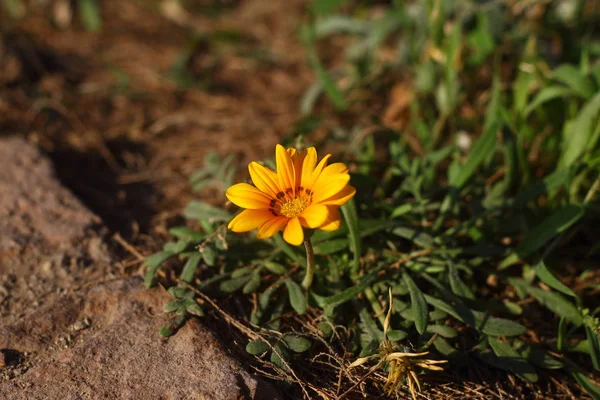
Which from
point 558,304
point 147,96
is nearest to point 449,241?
point 558,304

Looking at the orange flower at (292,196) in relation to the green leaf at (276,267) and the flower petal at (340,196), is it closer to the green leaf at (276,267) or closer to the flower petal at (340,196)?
the flower petal at (340,196)

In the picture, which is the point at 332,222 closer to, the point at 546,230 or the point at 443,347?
the point at 443,347

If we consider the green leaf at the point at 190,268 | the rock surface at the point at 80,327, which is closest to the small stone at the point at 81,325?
the rock surface at the point at 80,327

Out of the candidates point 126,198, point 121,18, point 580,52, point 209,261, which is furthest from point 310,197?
point 121,18

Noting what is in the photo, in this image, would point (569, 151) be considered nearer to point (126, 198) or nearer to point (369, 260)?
point (369, 260)

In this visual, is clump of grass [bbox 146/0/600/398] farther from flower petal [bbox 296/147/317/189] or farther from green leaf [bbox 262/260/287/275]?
flower petal [bbox 296/147/317/189]
